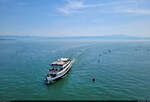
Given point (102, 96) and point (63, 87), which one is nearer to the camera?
point (102, 96)

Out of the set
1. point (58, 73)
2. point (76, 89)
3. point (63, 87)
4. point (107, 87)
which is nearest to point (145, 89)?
point (107, 87)

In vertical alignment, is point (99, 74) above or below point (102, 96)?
above

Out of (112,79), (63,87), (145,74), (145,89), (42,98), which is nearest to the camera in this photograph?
(42,98)

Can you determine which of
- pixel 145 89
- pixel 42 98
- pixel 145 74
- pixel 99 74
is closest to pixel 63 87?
pixel 42 98

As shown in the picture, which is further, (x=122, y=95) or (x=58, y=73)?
(x=58, y=73)

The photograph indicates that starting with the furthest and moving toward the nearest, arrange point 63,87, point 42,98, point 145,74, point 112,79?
point 145,74 → point 112,79 → point 63,87 → point 42,98

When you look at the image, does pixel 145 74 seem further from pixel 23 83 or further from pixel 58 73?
pixel 23 83

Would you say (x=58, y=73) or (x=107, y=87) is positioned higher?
(x=58, y=73)

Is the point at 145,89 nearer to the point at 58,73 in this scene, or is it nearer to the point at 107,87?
the point at 107,87

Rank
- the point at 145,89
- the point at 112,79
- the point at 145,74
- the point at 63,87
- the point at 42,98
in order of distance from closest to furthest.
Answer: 1. the point at 42,98
2. the point at 145,89
3. the point at 63,87
4. the point at 112,79
5. the point at 145,74
